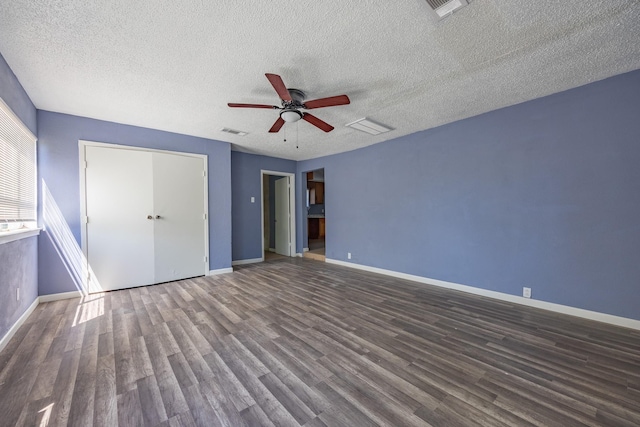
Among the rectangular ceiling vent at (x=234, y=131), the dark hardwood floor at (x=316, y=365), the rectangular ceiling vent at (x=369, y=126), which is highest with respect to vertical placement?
the rectangular ceiling vent at (x=234, y=131)

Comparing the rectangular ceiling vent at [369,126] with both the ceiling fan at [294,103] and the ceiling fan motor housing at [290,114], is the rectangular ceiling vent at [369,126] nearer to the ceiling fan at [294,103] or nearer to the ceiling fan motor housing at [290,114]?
the ceiling fan at [294,103]

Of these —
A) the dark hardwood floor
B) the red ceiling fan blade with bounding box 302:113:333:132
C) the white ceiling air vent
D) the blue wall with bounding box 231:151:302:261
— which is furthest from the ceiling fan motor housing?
the blue wall with bounding box 231:151:302:261

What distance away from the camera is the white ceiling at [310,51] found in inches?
67.1

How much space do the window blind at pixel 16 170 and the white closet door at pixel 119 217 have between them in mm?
566

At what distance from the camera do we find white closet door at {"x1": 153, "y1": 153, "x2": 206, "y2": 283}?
4.07 m

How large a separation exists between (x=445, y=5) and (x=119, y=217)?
4.74 m

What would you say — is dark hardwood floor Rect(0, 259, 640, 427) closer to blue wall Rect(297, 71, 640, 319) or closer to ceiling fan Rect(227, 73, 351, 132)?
blue wall Rect(297, 71, 640, 319)

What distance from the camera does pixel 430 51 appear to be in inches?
83.8

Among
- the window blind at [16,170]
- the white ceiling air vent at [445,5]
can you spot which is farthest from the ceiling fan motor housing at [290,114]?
the window blind at [16,170]

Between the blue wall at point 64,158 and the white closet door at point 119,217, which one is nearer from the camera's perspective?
the blue wall at point 64,158

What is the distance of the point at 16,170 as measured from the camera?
2576 millimetres

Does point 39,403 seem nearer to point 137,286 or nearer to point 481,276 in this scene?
point 137,286

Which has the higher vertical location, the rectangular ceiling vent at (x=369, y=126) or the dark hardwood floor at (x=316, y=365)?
the rectangular ceiling vent at (x=369, y=126)

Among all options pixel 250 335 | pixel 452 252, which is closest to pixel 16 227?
pixel 250 335
